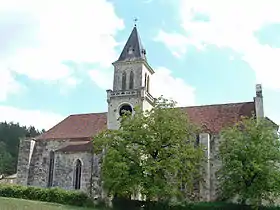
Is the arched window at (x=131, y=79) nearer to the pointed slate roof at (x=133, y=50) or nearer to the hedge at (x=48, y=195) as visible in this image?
the pointed slate roof at (x=133, y=50)

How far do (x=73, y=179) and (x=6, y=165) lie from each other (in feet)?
98.7

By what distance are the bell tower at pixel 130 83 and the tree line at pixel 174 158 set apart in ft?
21.9

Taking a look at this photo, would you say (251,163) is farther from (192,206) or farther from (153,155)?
(153,155)

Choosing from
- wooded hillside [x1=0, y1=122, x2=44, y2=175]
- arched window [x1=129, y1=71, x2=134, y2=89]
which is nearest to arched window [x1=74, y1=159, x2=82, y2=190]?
arched window [x1=129, y1=71, x2=134, y2=89]

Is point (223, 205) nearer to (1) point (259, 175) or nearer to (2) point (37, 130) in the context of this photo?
(1) point (259, 175)

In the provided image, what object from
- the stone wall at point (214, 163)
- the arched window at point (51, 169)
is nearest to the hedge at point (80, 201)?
the stone wall at point (214, 163)

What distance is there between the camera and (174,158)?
Answer: 88.1 ft

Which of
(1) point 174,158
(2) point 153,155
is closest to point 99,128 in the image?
(2) point 153,155

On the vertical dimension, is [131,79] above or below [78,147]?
above

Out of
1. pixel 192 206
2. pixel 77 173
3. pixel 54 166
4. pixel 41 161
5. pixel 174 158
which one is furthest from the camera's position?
pixel 41 161

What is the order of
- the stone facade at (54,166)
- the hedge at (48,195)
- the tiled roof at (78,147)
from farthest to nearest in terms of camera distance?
the tiled roof at (78,147) → the stone facade at (54,166) → the hedge at (48,195)

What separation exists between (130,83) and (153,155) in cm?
1186

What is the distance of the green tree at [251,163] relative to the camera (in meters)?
25.5

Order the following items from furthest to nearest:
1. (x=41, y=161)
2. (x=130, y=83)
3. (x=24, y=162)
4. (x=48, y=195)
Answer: (x=24, y=162), (x=41, y=161), (x=130, y=83), (x=48, y=195)
